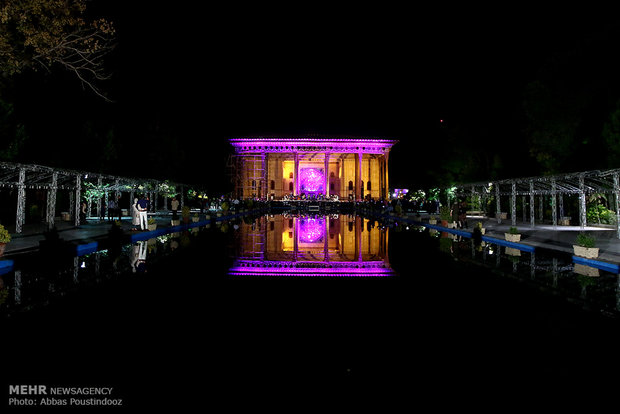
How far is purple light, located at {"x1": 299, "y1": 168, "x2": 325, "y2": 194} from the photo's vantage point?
7406 centimetres

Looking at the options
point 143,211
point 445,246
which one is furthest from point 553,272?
point 143,211

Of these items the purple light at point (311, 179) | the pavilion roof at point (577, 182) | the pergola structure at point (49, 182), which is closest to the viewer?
the pergola structure at point (49, 182)

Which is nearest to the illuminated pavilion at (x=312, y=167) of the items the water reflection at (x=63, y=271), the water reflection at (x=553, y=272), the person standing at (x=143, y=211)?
the person standing at (x=143, y=211)

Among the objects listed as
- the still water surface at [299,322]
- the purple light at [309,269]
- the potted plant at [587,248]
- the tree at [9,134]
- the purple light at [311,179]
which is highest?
the purple light at [311,179]

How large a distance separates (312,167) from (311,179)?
2240mm

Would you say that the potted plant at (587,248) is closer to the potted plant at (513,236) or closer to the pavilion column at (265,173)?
the potted plant at (513,236)

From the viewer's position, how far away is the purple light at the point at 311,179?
74062mm

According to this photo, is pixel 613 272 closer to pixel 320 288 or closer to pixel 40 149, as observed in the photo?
pixel 320 288

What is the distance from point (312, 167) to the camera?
75125mm

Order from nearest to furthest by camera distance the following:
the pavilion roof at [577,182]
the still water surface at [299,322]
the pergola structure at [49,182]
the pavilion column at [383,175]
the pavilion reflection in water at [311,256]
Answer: the still water surface at [299,322] < the pavilion reflection in water at [311,256] < the pergola structure at [49,182] < the pavilion roof at [577,182] < the pavilion column at [383,175]

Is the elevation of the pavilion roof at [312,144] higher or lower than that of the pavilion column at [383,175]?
higher

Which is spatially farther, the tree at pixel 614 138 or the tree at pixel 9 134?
the tree at pixel 614 138

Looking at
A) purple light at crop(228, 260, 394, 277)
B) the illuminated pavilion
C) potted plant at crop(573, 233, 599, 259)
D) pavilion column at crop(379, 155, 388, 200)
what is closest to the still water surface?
purple light at crop(228, 260, 394, 277)

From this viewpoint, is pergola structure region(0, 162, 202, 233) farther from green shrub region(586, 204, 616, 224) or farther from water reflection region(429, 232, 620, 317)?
green shrub region(586, 204, 616, 224)
